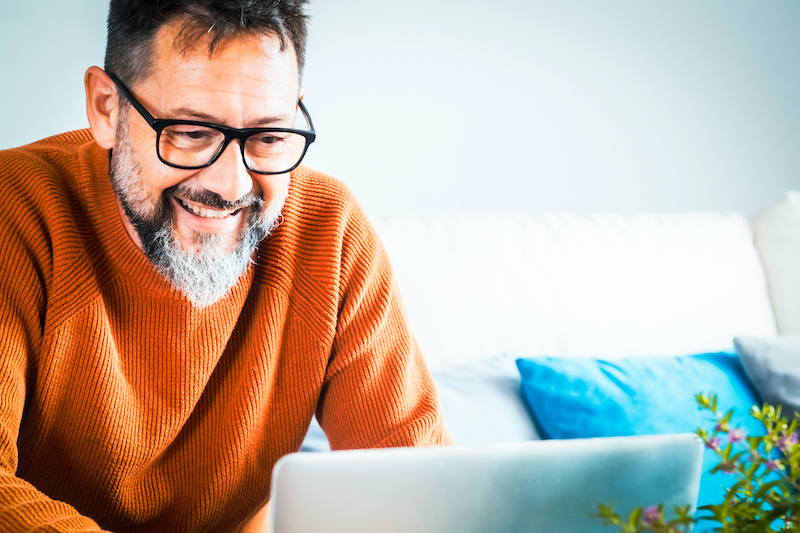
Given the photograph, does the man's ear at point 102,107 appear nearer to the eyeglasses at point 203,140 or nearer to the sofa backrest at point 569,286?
the eyeglasses at point 203,140

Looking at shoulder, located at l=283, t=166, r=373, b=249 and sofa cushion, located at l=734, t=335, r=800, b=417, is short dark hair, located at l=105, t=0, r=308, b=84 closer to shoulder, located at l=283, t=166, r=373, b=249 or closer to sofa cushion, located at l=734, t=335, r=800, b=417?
shoulder, located at l=283, t=166, r=373, b=249

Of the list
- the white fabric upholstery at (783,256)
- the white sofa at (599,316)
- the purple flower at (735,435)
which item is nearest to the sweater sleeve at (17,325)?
the white sofa at (599,316)

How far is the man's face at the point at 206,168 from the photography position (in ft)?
2.92

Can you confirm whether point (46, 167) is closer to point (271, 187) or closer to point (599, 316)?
point (271, 187)

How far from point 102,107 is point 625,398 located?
1099 mm

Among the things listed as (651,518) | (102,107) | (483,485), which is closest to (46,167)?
(102,107)

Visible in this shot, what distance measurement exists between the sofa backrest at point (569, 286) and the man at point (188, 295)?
39 centimetres

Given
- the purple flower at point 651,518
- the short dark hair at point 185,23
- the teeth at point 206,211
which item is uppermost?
the short dark hair at point 185,23

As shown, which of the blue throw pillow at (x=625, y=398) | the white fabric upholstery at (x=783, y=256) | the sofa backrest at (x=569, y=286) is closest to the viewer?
the blue throw pillow at (x=625, y=398)

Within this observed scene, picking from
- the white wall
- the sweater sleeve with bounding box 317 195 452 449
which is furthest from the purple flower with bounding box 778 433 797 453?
the white wall

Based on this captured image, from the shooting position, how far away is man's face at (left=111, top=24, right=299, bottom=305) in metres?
0.89

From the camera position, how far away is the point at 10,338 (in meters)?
0.87

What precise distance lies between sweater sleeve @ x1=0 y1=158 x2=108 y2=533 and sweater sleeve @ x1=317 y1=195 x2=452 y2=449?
1.48 ft

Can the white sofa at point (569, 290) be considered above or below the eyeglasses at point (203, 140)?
below
